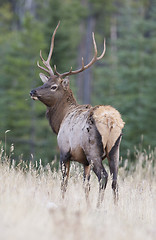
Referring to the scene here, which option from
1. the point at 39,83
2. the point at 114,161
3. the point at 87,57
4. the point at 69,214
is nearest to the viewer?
the point at 69,214

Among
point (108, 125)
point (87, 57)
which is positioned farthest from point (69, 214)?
point (87, 57)

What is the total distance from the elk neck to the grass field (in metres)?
1.28

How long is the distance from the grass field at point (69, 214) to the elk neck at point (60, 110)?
1.28m

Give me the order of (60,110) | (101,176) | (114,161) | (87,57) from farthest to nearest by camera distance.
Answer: (87,57), (60,110), (114,161), (101,176)

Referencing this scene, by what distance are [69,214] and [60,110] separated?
12.3 feet

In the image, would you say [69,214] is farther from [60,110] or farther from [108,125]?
[60,110]

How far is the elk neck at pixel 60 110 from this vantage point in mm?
9305

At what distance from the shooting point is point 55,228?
512 centimetres

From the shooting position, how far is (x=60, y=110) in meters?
9.34

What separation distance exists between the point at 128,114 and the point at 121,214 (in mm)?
18341

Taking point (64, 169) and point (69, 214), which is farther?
point (64, 169)

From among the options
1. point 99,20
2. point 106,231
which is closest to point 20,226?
point 106,231

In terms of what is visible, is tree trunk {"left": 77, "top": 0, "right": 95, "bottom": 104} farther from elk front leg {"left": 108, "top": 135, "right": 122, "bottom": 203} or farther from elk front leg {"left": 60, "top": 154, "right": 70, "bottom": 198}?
elk front leg {"left": 108, "top": 135, "right": 122, "bottom": 203}

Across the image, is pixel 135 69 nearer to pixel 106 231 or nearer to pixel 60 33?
pixel 60 33
